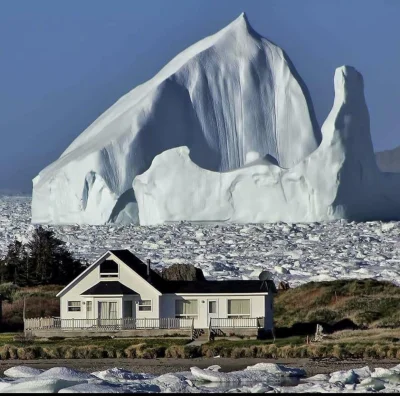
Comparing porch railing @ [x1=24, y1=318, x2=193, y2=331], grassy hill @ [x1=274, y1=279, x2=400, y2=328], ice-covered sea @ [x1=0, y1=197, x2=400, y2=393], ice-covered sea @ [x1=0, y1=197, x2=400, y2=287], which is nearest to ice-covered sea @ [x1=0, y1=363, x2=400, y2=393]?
ice-covered sea @ [x1=0, y1=197, x2=400, y2=393]

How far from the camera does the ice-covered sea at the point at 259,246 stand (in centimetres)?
3069

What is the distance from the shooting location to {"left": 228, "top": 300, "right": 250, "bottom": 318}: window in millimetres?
20625

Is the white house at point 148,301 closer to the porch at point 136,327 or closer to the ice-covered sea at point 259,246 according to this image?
the porch at point 136,327

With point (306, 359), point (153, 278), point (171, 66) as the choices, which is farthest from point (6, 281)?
point (171, 66)

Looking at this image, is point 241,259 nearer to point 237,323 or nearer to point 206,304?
point 206,304

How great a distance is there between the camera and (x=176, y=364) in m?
17.1

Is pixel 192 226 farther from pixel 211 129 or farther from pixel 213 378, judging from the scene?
pixel 213 378

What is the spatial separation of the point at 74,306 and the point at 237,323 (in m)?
2.70

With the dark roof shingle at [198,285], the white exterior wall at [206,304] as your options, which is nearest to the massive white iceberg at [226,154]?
the dark roof shingle at [198,285]

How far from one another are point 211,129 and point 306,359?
34235mm

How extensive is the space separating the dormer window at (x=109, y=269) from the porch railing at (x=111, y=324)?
754mm

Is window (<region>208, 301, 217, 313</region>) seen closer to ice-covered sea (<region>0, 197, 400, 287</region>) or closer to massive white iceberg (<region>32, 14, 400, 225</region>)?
ice-covered sea (<region>0, 197, 400, 287</region>)

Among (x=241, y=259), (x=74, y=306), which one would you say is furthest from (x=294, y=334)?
(x=241, y=259)

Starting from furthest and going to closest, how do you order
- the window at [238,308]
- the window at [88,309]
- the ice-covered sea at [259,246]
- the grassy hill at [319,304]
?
the ice-covered sea at [259,246] < the grassy hill at [319,304] < the window at [88,309] < the window at [238,308]
